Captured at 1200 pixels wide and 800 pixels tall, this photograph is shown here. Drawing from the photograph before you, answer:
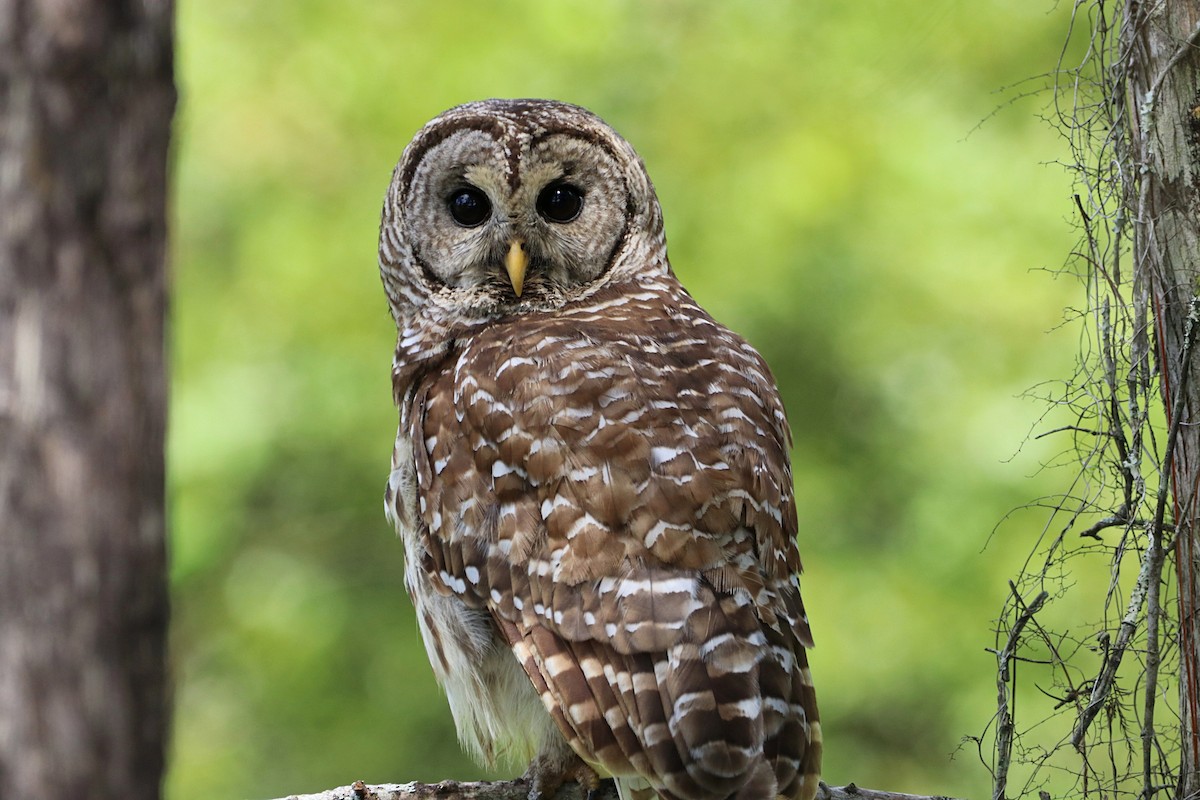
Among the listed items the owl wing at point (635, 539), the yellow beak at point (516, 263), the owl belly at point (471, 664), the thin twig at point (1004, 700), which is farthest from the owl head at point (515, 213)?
the thin twig at point (1004, 700)

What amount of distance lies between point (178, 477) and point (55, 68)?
5.50 metres

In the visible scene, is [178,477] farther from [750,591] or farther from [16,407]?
[16,407]

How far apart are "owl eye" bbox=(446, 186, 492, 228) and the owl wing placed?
0.59 meters

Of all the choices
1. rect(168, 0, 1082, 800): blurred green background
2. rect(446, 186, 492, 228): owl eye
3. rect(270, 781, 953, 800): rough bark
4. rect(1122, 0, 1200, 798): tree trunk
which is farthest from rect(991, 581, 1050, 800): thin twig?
rect(168, 0, 1082, 800): blurred green background

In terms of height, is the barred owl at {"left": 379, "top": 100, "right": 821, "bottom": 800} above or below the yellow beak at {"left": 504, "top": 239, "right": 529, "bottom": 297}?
below

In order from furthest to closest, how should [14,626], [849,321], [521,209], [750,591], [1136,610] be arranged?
[849,321], [521,209], [750,591], [1136,610], [14,626]

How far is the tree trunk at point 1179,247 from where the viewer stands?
2.92m

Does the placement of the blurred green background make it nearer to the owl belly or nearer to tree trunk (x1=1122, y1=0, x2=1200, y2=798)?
the owl belly

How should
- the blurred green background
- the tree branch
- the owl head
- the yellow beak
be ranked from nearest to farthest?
the tree branch, the yellow beak, the owl head, the blurred green background

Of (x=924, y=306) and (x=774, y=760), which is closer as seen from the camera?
(x=774, y=760)

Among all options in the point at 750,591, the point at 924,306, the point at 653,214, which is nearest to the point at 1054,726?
the point at 924,306

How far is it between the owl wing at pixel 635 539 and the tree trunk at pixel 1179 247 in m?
0.83

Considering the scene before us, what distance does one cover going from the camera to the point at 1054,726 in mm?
7027

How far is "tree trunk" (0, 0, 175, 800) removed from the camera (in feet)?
5.79
